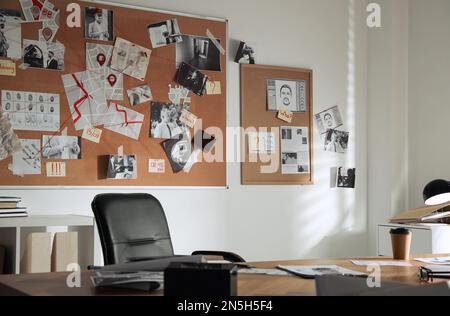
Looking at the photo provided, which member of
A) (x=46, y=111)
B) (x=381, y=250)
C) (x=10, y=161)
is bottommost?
(x=381, y=250)

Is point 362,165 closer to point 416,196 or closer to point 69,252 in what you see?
point 416,196

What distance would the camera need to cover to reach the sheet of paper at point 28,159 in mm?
3762

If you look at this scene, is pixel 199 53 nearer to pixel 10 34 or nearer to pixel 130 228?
pixel 10 34

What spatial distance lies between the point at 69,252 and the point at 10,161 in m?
0.67

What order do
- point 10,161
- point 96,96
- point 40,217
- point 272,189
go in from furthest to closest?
point 272,189 → point 96,96 → point 10,161 → point 40,217

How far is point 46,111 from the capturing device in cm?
387

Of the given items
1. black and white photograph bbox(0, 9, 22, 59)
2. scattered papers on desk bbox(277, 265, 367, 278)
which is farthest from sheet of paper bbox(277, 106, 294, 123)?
scattered papers on desk bbox(277, 265, 367, 278)

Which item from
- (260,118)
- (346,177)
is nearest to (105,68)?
(260,118)

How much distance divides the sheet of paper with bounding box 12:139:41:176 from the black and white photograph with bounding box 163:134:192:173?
855 millimetres

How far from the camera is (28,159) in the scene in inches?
149

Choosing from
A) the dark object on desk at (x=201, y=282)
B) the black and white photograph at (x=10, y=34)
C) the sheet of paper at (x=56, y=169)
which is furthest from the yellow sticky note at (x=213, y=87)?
the dark object on desk at (x=201, y=282)

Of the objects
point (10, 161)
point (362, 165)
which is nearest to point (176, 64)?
point (10, 161)

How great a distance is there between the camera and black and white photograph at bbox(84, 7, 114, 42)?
4043 mm

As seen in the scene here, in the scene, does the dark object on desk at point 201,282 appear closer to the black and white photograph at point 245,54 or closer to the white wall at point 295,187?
the white wall at point 295,187
